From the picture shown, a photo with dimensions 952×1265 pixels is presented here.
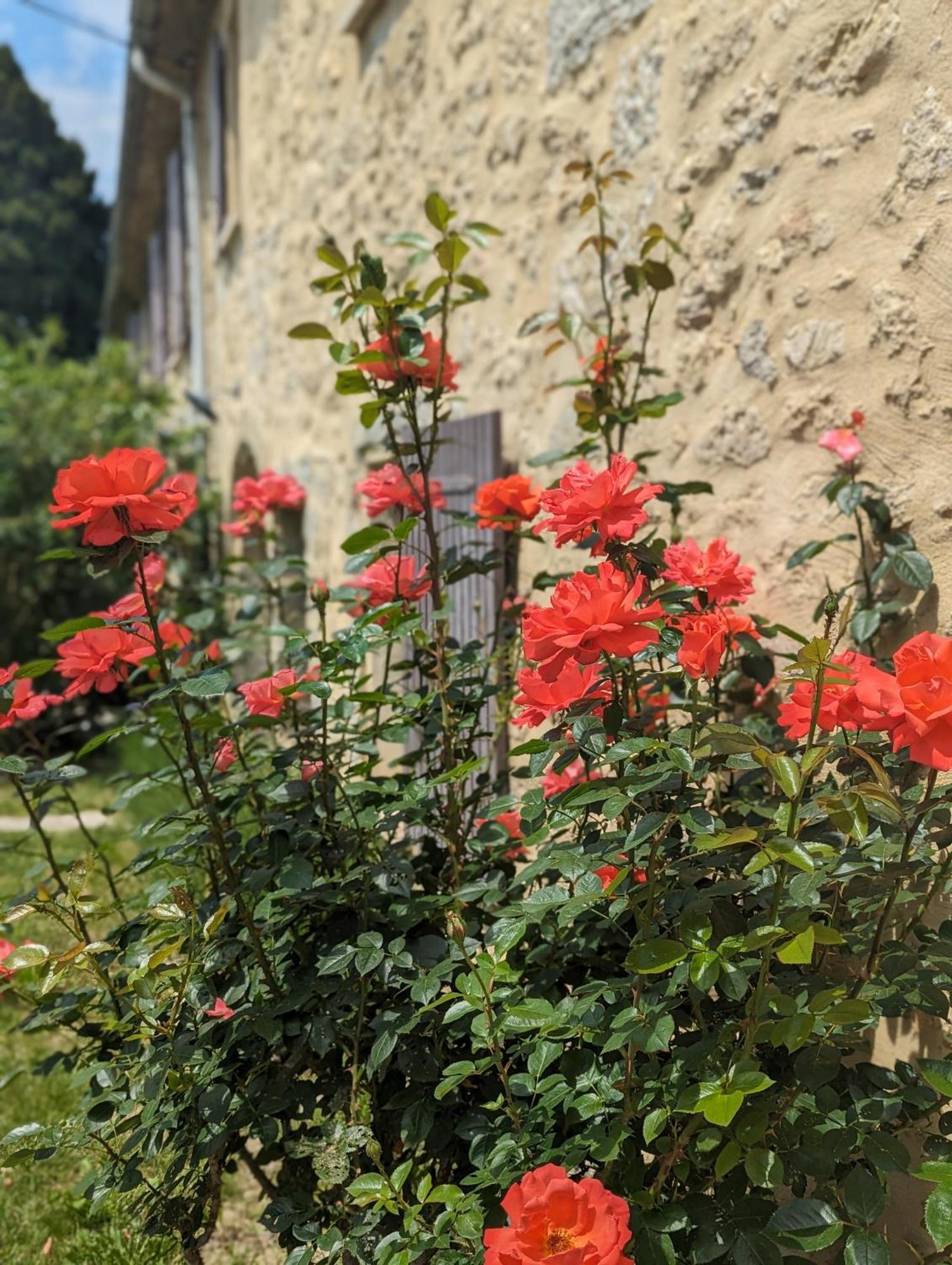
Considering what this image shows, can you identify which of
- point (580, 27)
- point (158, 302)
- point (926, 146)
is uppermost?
point (580, 27)

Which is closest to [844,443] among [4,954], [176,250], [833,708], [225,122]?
[833,708]

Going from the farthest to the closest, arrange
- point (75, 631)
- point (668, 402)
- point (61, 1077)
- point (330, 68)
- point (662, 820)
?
point (330, 68) < point (61, 1077) < point (668, 402) < point (75, 631) < point (662, 820)

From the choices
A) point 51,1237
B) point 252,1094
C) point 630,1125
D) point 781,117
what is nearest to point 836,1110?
point 630,1125

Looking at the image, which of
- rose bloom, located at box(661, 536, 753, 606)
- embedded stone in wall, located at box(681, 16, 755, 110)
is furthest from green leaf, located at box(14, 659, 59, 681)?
embedded stone in wall, located at box(681, 16, 755, 110)

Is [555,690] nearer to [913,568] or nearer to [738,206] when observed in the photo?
[913,568]

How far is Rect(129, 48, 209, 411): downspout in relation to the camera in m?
8.18

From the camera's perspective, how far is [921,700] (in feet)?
3.36

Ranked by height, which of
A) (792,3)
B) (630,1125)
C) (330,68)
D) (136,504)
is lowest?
(630,1125)

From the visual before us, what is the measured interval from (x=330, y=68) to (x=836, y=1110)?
4818mm

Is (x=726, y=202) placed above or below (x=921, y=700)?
above

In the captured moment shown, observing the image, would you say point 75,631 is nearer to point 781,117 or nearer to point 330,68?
point 781,117

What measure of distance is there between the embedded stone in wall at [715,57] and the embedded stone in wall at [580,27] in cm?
31

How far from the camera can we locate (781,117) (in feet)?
6.63

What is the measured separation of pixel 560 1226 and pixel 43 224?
29.5 meters
